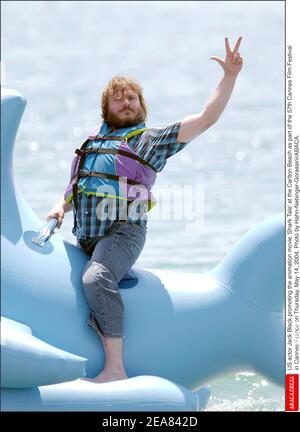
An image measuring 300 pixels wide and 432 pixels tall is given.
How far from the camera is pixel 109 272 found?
9.83 feet

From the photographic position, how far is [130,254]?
3.06m

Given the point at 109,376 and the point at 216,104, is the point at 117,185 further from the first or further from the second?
the point at 109,376

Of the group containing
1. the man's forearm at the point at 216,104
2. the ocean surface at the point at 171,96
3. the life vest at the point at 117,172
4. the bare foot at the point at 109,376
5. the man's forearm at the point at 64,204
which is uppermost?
the ocean surface at the point at 171,96

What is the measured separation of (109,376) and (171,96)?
23.9 feet

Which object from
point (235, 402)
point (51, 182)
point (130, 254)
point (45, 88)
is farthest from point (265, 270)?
point (45, 88)

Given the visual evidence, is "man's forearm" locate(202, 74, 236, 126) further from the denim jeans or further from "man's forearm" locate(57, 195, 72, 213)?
"man's forearm" locate(57, 195, 72, 213)

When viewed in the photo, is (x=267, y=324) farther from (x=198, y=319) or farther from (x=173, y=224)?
(x=173, y=224)

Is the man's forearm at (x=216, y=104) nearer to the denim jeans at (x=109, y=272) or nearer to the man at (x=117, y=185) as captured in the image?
the man at (x=117, y=185)

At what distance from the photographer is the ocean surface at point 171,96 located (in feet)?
22.8

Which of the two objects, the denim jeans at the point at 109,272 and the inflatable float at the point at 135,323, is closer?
the inflatable float at the point at 135,323

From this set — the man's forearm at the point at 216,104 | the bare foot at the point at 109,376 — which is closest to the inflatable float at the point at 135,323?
the bare foot at the point at 109,376

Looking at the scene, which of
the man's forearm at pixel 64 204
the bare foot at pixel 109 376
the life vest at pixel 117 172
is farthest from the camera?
the man's forearm at pixel 64 204

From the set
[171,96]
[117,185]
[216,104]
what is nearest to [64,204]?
[117,185]

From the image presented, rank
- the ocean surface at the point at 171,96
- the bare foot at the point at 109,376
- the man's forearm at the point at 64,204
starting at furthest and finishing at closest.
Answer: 1. the ocean surface at the point at 171,96
2. the man's forearm at the point at 64,204
3. the bare foot at the point at 109,376
